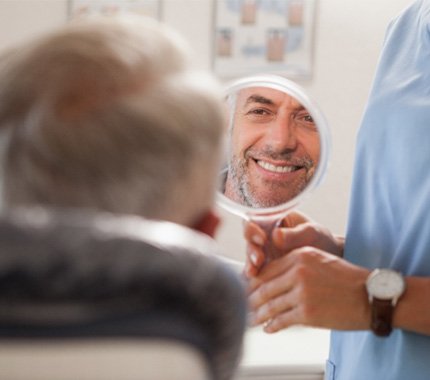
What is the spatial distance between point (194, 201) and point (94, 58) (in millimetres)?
131

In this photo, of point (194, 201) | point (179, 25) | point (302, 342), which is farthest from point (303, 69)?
point (194, 201)

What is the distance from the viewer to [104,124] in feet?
1.82

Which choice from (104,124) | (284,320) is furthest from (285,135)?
(104,124)

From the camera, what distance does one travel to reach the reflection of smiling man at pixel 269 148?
3.96 feet

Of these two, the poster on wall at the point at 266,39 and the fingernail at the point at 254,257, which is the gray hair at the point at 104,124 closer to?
the fingernail at the point at 254,257

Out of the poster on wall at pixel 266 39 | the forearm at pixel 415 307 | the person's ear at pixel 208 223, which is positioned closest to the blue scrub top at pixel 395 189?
the forearm at pixel 415 307

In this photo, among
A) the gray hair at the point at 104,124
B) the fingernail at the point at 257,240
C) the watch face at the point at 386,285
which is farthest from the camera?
the fingernail at the point at 257,240

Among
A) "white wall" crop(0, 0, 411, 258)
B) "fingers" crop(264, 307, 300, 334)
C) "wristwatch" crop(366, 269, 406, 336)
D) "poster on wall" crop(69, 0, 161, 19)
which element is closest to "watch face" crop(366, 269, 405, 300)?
"wristwatch" crop(366, 269, 406, 336)

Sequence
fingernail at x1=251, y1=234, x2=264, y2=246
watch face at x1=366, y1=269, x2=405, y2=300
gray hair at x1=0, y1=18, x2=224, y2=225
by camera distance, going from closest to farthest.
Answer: gray hair at x1=0, y1=18, x2=224, y2=225
watch face at x1=366, y1=269, x2=405, y2=300
fingernail at x1=251, y1=234, x2=264, y2=246

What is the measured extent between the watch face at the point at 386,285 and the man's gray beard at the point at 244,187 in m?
0.19

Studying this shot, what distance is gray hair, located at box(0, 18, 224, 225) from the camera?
559mm

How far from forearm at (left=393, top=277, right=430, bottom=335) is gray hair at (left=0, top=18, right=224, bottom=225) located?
55cm

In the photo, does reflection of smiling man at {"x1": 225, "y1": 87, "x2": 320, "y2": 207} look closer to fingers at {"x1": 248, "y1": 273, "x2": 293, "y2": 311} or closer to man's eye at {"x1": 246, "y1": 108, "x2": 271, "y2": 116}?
man's eye at {"x1": 246, "y1": 108, "x2": 271, "y2": 116}

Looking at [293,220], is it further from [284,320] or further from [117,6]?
[117,6]
